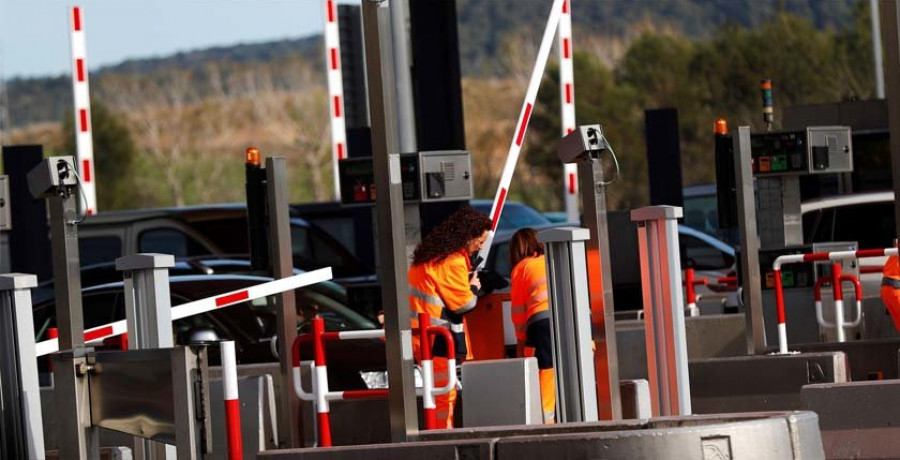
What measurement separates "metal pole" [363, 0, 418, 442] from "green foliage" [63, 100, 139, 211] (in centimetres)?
6339

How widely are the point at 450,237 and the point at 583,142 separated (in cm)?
222

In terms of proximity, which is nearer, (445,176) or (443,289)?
(443,289)

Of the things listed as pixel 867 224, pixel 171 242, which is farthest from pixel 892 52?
pixel 171 242

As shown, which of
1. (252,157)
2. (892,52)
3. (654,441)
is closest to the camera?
(654,441)

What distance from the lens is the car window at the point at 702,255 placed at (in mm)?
21203

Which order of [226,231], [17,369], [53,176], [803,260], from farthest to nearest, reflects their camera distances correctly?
[226,231]
[803,260]
[53,176]
[17,369]

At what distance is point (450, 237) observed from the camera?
1173cm

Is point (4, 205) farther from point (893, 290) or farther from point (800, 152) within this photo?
point (800, 152)

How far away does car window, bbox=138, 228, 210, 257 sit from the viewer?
21.4 m

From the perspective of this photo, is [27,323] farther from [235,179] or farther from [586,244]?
[235,179]

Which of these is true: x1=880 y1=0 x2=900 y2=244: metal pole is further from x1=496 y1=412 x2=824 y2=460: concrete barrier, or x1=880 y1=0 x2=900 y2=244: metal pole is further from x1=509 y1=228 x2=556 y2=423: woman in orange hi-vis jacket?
x1=509 y1=228 x2=556 y2=423: woman in orange hi-vis jacket

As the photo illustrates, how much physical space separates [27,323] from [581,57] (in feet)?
218

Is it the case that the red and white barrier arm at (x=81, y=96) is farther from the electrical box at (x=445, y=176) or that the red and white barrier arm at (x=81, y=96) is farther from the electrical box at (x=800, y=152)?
the electrical box at (x=800, y=152)

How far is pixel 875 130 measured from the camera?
21922 millimetres
